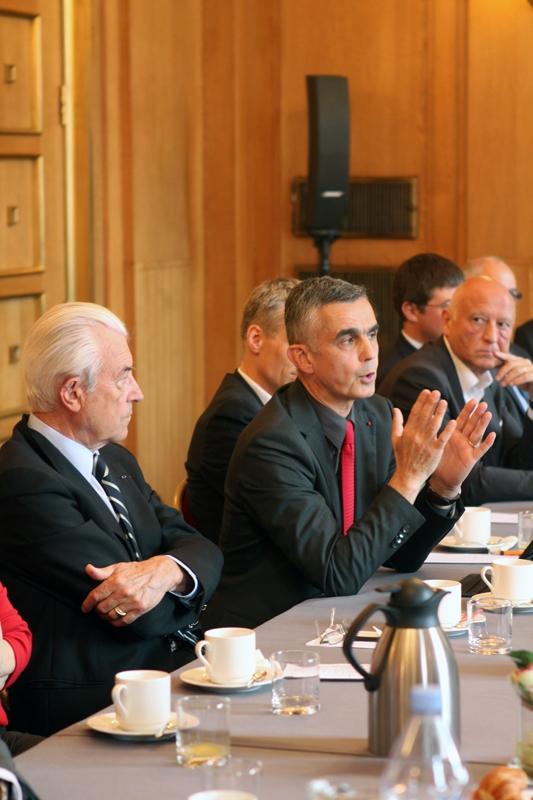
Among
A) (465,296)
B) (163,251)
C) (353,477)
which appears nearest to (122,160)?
(163,251)

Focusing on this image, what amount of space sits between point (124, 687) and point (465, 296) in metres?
2.89

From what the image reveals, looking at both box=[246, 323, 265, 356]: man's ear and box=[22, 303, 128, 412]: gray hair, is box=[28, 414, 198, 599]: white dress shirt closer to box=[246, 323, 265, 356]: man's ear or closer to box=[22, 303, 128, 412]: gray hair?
box=[22, 303, 128, 412]: gray hair

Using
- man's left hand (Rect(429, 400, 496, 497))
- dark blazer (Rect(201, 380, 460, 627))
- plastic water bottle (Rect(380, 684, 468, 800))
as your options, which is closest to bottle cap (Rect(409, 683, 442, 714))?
plastic water bottle (Rect(380, 684, 468, 800))

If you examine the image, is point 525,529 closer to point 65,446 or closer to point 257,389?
point 257,389

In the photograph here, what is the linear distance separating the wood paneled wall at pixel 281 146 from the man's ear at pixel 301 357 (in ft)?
11.0

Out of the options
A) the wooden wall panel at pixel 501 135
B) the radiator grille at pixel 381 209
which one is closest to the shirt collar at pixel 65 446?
the radiator grille at pixel 381 209

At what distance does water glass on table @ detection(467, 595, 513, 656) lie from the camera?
1886 mm

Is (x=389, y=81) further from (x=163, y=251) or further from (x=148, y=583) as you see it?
(x=148, y=583)

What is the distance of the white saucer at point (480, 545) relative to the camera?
8.98ft

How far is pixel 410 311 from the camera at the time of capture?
5004mm

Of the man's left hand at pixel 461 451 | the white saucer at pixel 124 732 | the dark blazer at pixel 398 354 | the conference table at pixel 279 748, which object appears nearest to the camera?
the conference table at pixel 279 748

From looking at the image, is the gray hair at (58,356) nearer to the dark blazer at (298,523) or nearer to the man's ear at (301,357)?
the dark blazer at (298,523)

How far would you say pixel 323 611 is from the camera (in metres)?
2.22

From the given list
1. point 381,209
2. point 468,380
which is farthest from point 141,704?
point 381,209
